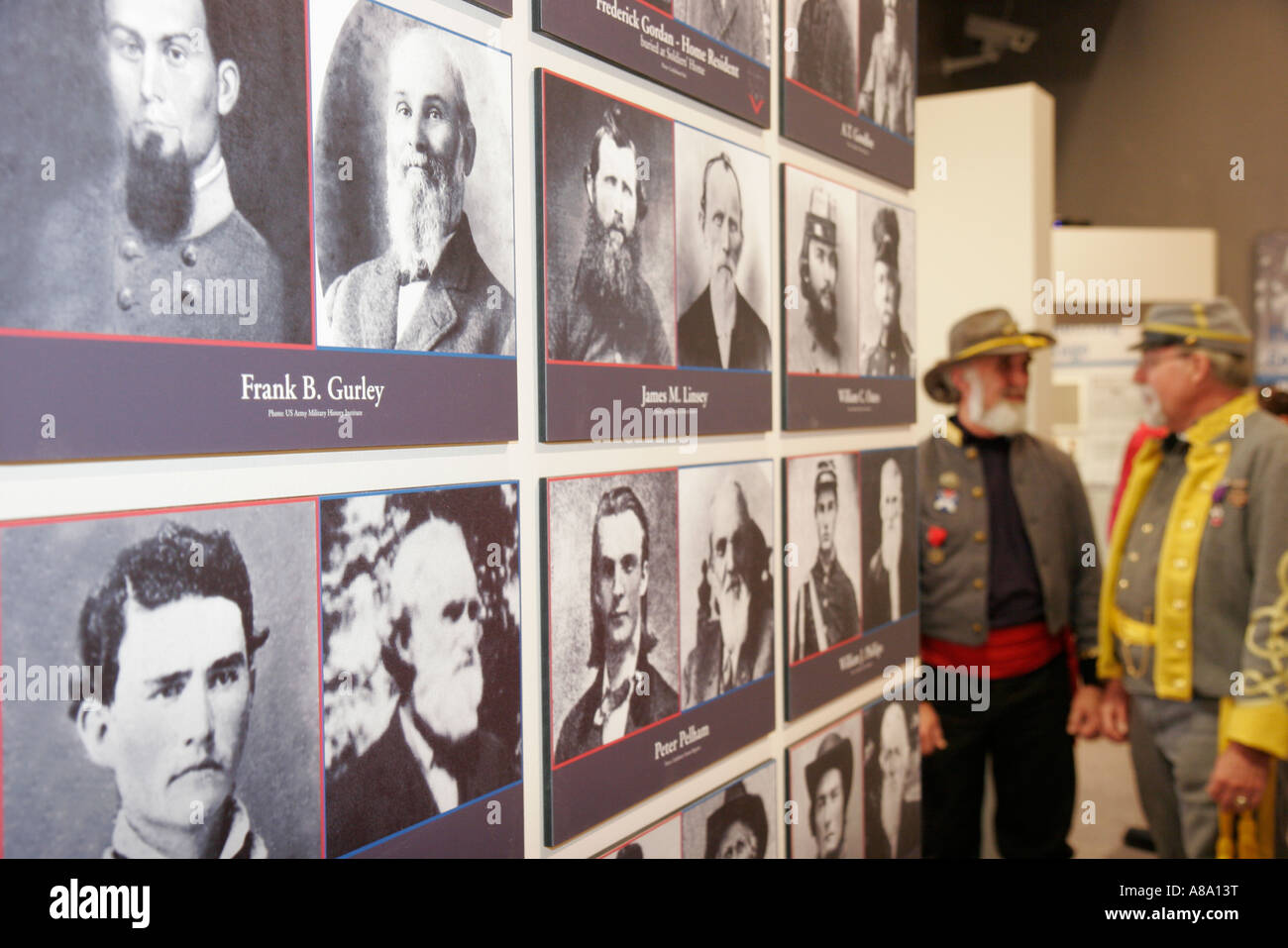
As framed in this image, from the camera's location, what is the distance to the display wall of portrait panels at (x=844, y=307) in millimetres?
1886

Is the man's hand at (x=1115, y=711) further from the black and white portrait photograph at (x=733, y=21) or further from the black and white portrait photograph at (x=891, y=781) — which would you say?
the black and white portrait photograph at (x=733, y=21)

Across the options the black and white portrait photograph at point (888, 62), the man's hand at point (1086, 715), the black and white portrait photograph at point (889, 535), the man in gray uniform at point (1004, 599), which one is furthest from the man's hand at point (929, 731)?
the black and white portrait photograph at point (888, 62)

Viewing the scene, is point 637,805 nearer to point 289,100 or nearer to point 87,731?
point 87,731

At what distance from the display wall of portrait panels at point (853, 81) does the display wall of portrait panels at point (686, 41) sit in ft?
0.37

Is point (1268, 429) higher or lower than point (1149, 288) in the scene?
lower

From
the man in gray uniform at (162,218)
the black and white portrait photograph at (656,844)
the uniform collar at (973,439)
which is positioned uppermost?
the man in gray uniform at (162,218)

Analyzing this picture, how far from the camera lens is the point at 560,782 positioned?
1325 mm

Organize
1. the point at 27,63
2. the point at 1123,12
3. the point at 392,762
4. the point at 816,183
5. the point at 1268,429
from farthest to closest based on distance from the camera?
1. the point at 1123,12
2. the point at 1268,429
3. the point at 816,183
4. the point at 392,762
5. the point at 27,63

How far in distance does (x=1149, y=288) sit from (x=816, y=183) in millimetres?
4103

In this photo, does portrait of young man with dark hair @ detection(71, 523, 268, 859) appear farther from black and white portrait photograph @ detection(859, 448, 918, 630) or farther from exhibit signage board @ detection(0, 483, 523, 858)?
black and white portrait photograph @ detection(859, 448, 918, 630)

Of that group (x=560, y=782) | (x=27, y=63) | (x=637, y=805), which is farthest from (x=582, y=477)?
(x=27, y=63)

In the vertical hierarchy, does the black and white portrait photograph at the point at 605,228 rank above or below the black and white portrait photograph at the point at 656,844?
above

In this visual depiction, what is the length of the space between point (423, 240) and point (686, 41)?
2.25 ft

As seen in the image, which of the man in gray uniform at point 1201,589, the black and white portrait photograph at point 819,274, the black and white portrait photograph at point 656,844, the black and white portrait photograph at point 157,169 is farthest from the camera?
the man in gray uniform at point 1201,589
